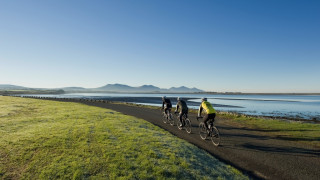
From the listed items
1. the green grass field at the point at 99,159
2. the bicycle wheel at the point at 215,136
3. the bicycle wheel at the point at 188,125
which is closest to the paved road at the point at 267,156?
the bicycle wheel at the point at 215,136

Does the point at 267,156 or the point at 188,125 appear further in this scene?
the point at 188,125

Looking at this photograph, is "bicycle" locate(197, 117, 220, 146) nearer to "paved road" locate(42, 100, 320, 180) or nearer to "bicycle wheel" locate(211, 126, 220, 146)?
"bicycle wheel" locate(211, 126, 220, 146)

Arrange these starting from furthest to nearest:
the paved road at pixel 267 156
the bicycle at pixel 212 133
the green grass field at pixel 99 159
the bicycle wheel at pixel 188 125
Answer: the bicycle wheel at pixel 188 125
the bicycle at pixel 212 133
the paved road at pixel 267 156
the green grass field at pixel 99 159

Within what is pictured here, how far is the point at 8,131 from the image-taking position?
528 inches

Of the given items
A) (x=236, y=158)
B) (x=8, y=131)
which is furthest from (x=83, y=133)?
(x=236, y=158)

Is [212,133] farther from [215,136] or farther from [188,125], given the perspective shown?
[188,125]

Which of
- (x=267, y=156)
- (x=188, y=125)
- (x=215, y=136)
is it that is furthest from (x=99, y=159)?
(x=188, y=125)

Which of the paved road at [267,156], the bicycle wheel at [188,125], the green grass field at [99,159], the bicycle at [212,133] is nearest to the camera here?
the green grass field at [99,159]

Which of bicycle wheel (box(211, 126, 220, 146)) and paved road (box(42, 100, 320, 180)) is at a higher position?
bicycle wheel (box(211, 126, 220, 146))

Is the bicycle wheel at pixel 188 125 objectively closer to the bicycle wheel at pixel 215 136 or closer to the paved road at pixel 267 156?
the paved road at pixel 267 156

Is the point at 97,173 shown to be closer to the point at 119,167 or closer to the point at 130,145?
the point at 119,167

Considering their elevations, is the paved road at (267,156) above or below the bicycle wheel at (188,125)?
below

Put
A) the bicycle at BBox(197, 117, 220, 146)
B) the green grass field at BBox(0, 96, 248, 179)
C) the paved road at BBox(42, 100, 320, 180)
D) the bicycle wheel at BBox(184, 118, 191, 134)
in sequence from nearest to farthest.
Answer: the green grass field at BBox(0, 96, 248, 179), the paved road at BBox(42, 100, 320, 180), the bicycle at BBox(197, 117, 220, 146), the bicycle wheel at BBox(184, 118, 191, 134)

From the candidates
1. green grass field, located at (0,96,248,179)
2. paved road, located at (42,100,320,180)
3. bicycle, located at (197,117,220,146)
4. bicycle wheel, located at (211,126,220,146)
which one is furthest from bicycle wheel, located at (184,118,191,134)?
green grass field, located at (0,96,248,179)
